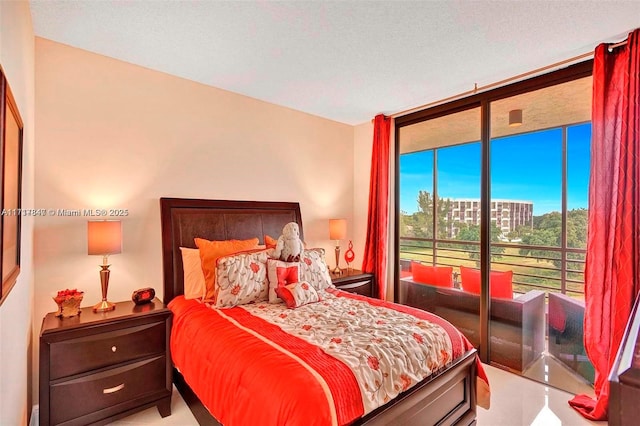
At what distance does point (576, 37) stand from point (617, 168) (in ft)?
3.18

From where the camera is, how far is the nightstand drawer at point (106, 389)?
6.38 ft

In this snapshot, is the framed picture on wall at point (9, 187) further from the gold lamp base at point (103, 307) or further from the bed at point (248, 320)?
the bed at point (248, 320)

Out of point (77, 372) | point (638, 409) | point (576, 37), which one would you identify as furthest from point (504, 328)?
point (77, 372)

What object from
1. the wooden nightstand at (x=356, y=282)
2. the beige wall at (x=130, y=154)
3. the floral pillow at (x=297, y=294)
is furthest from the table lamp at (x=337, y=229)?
the floral pillow at (x=297, y=294)

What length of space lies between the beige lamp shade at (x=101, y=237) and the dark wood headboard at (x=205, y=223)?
0.51m

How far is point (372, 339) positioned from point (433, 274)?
7.48 ft

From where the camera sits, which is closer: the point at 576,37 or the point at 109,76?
the point at 576,37

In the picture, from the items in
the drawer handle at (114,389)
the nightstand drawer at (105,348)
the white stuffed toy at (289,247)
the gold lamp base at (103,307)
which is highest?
the white stuffed toy at (289,247)

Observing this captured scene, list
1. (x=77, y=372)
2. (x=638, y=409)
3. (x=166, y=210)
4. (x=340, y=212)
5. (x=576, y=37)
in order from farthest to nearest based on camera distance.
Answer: (x=340, y=212)
(x=166, y=210)
(x=576, y=37)
(x=77, y=372)
(x=638, y=409)

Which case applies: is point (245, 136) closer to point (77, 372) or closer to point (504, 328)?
point (77, 372)

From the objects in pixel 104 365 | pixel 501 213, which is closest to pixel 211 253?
pixel 104 365

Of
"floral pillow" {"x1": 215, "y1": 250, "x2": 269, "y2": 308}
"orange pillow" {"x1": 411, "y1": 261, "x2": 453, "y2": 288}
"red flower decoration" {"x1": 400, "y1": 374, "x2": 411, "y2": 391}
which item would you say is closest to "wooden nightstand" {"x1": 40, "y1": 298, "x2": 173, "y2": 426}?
"floral pillow" {"x1": 215, "y1": 250, "x2": 269, "y2": 308}

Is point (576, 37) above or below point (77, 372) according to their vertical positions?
above

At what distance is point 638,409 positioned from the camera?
2.31ft
